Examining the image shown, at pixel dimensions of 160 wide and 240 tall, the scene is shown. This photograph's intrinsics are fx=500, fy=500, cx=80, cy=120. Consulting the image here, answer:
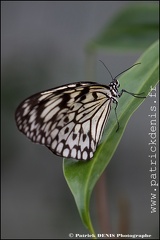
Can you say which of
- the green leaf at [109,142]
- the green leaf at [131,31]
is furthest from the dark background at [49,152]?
the green leaf at [109,142]

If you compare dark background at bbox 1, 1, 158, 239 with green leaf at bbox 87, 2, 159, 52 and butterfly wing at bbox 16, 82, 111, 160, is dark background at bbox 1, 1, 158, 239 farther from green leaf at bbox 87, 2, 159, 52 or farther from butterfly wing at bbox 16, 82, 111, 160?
butterfly wing at bbox 16, 82, 111, 160

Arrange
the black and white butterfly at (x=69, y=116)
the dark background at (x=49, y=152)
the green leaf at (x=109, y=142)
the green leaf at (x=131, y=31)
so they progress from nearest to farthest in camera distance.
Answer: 1. the green leaf at (x=109, y=142)
2. the black and white butterfly at (x=69, y=116)
3. the green leaf at (x=131, y=31)
4. the dark background at (x=49, y=152)

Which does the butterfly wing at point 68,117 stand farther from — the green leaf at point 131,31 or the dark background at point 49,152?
the dark background at point 49,152

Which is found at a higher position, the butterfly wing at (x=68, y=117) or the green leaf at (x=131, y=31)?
the green leaf at (x=131, y=31)

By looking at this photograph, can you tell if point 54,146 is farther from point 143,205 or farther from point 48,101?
point 143,205

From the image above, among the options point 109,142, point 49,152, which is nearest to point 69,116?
point 109,142

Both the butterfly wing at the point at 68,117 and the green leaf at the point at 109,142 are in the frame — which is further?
the butterfly wing at the point at 68,117

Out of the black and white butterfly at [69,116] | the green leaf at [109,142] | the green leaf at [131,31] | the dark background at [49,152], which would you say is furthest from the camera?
the dark background at [49,152]
